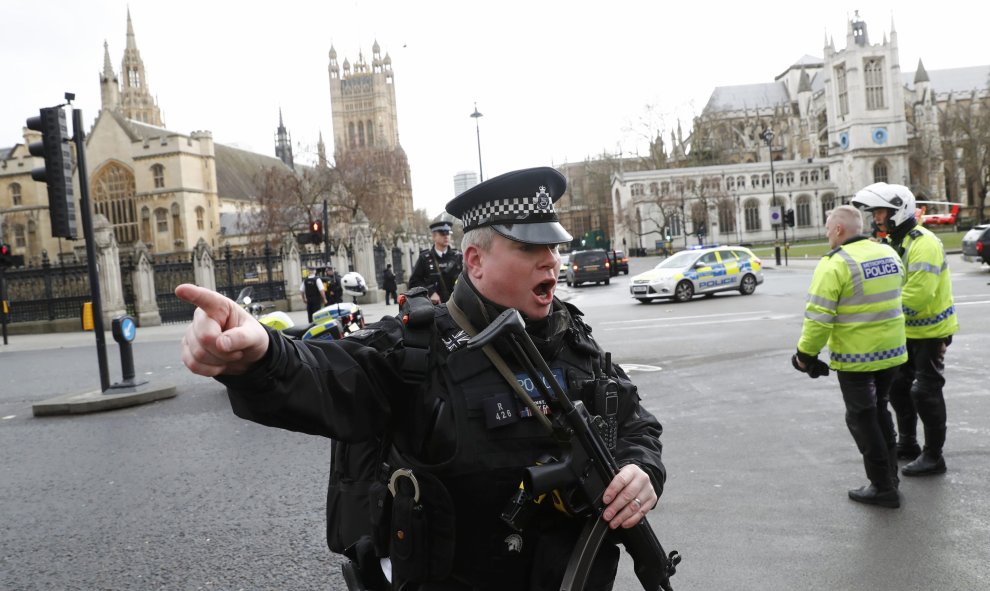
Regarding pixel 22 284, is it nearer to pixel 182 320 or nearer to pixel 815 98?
pixel 182 320

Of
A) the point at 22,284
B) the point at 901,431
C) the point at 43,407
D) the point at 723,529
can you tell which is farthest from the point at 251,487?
the point at 22,284

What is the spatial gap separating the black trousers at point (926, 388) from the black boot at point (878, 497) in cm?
74

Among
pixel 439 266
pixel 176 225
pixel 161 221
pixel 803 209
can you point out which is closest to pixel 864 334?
pixel 439 266

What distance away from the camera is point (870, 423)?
470cm

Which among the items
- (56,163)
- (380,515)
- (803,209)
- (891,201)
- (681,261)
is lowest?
(380,515)

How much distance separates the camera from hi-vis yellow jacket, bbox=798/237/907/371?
4.73m

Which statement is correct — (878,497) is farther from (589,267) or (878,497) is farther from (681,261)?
(589,267)

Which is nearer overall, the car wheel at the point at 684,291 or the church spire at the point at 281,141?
the car wheel at the point at 684,291

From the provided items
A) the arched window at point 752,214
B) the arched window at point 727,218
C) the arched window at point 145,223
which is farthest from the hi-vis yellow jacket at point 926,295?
the arched window at point 752,214

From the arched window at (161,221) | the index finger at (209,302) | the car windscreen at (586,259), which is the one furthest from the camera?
the arched window at (161,221)

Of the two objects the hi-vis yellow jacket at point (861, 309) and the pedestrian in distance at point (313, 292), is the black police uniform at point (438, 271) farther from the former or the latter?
the pedestrian in distance at point (313, 292)

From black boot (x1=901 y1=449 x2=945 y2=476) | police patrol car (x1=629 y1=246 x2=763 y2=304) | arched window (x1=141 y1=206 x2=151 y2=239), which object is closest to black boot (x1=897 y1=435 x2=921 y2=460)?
black boot (x1=901 y1=449 x2=945 y2=476)

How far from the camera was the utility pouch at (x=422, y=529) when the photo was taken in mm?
1936

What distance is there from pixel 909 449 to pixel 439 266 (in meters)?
5.48
